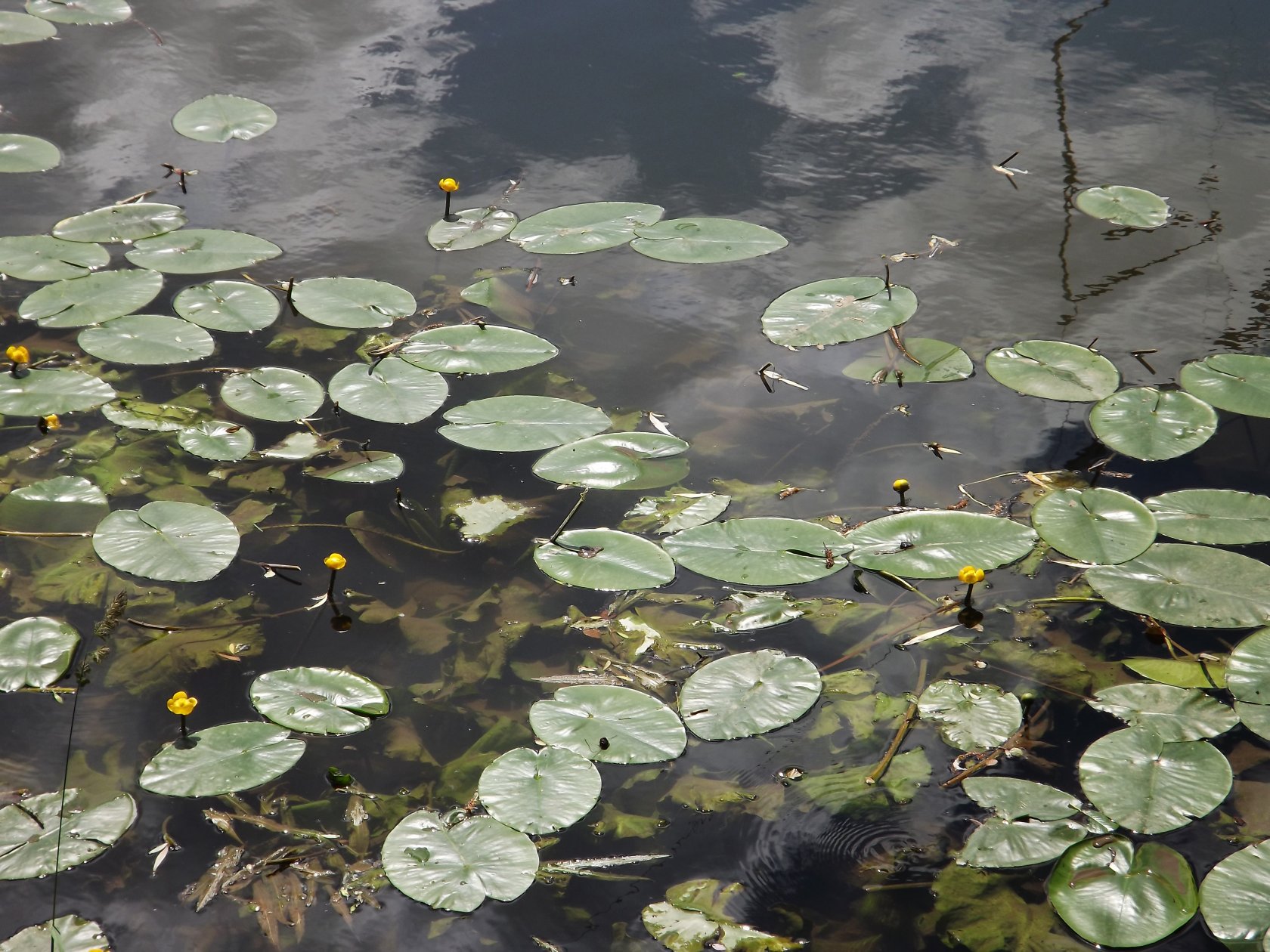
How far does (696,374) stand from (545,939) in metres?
1.50

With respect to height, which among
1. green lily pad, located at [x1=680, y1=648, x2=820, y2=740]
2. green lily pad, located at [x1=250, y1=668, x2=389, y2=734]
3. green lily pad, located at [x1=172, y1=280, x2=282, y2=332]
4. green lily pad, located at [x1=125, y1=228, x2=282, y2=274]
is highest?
green lily pad, located at [x1=125, y1=228, x2=282, y2=274]

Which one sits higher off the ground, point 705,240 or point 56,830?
point 705,240

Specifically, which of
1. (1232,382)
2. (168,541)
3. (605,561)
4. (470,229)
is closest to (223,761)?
(168,541)

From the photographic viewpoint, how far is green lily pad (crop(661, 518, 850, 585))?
6.91ft

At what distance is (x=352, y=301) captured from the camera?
281cm

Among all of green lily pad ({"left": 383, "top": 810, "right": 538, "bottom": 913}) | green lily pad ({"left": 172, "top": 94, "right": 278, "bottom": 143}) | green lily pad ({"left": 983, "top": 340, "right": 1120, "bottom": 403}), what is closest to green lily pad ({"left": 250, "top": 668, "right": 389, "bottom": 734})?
green lily pad ({"left": 383, "top": 810, "right": 538, "bottom": 913})

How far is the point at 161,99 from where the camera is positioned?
3.63 meters

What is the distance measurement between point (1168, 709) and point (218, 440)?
7.04ft

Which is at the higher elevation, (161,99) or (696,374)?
(161,99)

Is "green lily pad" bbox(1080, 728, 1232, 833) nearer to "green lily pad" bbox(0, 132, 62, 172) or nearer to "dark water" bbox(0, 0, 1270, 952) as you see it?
"dark water" bbox(0, 0, 1270, 952)

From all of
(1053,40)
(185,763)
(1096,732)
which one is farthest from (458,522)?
(1053,40)

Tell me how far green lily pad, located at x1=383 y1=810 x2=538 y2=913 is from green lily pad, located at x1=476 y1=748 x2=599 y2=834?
0.03 m

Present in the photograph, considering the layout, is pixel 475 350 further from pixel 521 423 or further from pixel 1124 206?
pixel 1124 206

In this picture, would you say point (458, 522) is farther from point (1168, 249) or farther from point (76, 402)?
point (1168, 249)
